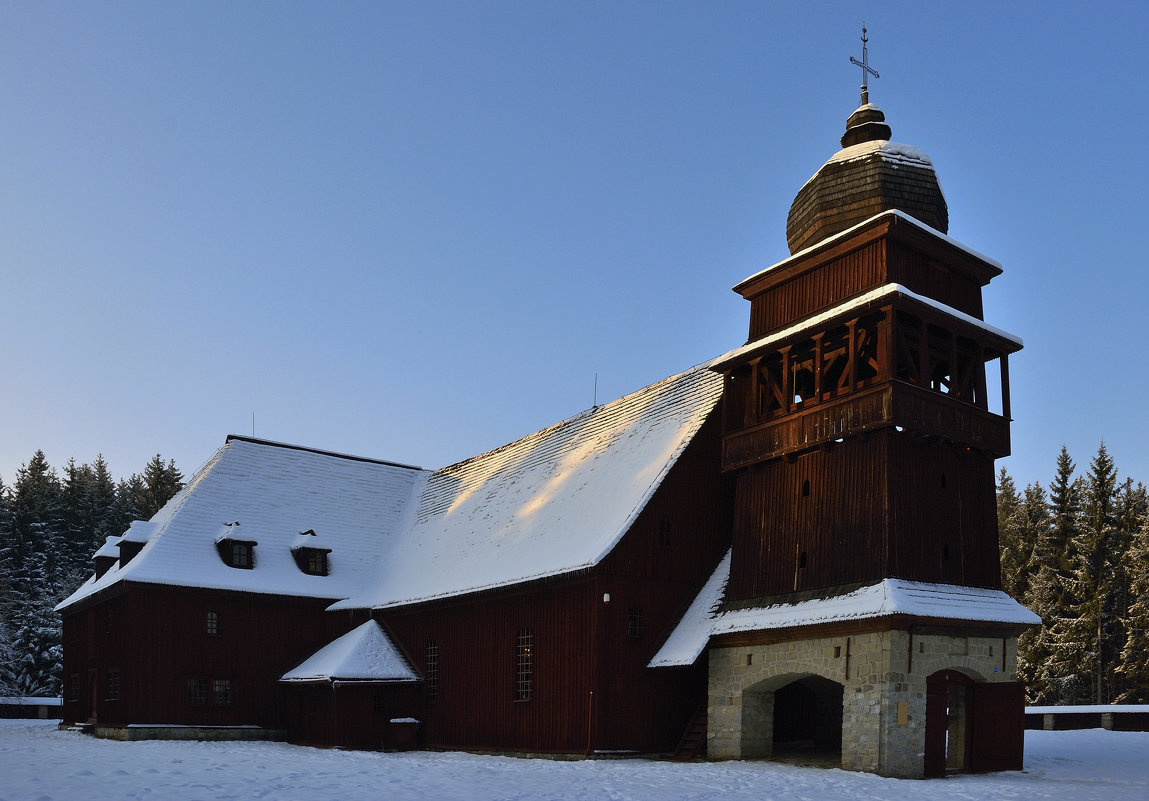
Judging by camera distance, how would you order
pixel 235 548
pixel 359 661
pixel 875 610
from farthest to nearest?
pixel 235 548, pixel 359 661, pixel 875 610

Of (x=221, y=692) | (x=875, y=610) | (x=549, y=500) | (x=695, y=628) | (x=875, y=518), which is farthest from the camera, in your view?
(x=221, y=692)

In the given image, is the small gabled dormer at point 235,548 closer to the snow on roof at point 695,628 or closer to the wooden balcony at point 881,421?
the snow on roof at point 695,628

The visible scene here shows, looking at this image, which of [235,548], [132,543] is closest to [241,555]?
[235,548]

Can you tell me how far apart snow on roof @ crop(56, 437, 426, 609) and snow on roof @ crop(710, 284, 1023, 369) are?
744 inches

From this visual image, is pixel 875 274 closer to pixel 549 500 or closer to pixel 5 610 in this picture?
pixel 549 500

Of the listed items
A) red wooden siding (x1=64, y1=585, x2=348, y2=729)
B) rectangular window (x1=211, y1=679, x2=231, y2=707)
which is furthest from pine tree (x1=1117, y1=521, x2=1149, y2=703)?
rectangular window (x1=211, y1=679, x2=231, y2=707)

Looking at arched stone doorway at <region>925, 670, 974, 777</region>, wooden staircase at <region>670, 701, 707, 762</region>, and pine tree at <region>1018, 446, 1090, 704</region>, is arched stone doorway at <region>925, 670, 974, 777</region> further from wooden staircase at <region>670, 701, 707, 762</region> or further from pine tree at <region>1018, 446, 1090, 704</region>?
pine tree at <region>1018, 446, 1090, 704</region>

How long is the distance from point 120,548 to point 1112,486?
47.0 m

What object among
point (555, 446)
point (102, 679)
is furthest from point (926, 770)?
point (102, 679)

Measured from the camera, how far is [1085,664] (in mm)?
55688

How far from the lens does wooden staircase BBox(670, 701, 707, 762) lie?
29.0 metres

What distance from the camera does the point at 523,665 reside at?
32750 millimetres

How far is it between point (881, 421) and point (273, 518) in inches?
1005

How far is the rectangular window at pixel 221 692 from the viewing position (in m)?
38.8
